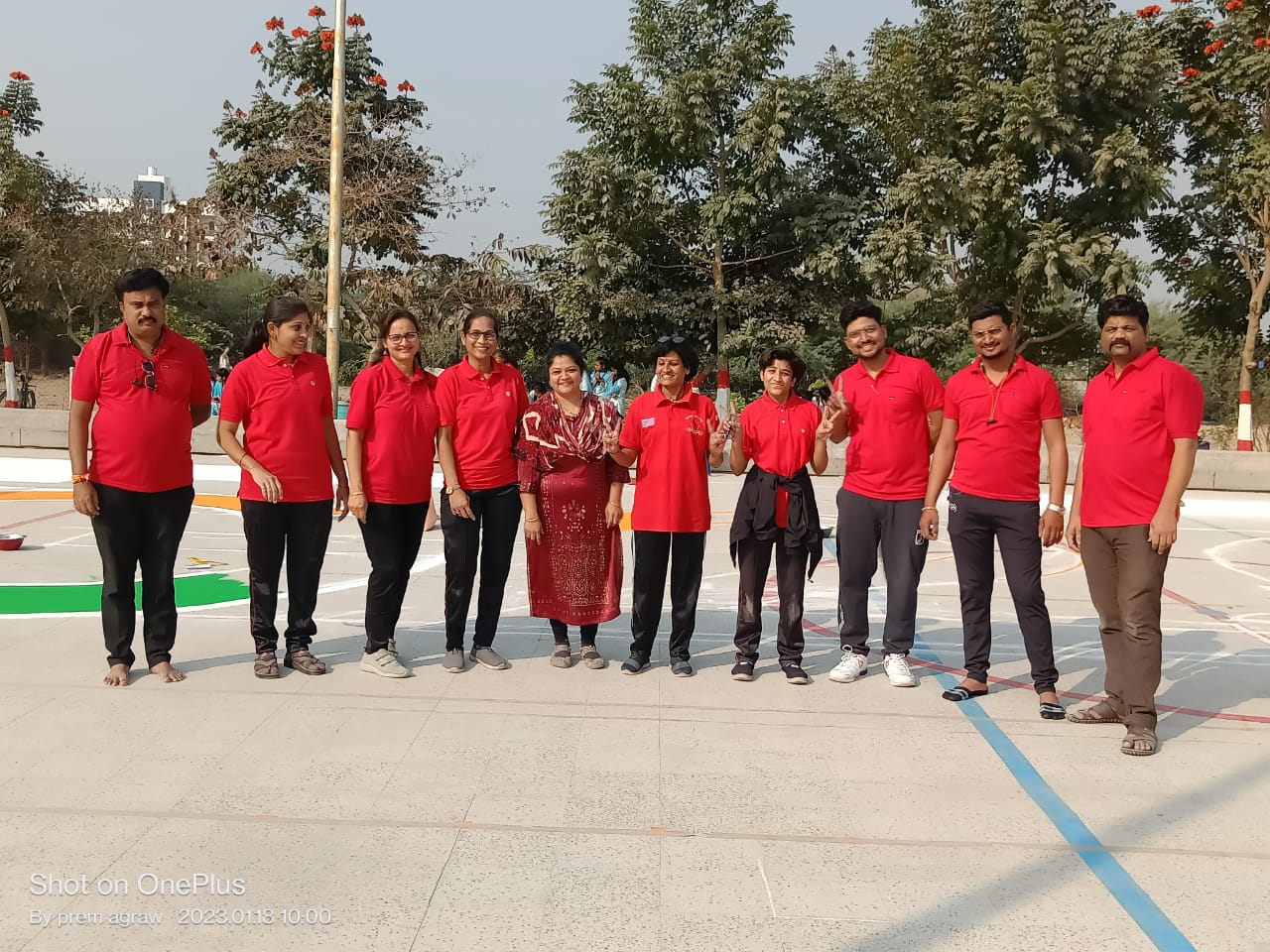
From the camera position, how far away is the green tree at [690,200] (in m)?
22.4

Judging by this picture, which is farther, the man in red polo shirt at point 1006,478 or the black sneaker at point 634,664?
the black sneaker at point 634,664

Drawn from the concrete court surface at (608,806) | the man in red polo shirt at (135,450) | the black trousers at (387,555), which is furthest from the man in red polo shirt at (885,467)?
the man in red polo shirt at (135,450)

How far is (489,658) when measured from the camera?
19.3 feet

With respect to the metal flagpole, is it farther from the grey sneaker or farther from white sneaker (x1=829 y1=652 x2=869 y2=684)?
white sneaker (x1=829 y1=652 x2=869 y2=684)

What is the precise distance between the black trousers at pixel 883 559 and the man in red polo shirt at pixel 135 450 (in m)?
3.11

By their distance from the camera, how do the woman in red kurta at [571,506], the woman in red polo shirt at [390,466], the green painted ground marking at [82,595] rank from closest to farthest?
the woman in red polo shirt at [390,466]
the woman in red kurta at [571,506]
the green painted ground marking at [82,595]

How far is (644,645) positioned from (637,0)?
2035cm

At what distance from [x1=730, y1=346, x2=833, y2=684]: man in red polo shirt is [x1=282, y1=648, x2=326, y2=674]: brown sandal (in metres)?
1.99

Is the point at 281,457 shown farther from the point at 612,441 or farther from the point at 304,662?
the point at 612,441

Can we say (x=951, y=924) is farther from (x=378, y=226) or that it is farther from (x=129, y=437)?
(x=378, y=226)

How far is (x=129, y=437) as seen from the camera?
5195 mm

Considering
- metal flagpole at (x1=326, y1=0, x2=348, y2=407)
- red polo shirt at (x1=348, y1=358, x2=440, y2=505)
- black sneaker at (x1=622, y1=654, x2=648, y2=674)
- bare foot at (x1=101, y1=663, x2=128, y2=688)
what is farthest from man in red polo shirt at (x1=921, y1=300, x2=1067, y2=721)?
metal flagpole at (x1=326, y1=0, x2=348, y2=407)

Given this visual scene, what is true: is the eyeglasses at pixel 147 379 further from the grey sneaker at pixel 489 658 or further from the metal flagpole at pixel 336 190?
the metal flagpole at pixel 336 190

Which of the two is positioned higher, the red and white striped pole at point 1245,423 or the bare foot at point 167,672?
the red and white striped pole at point 1245,423
